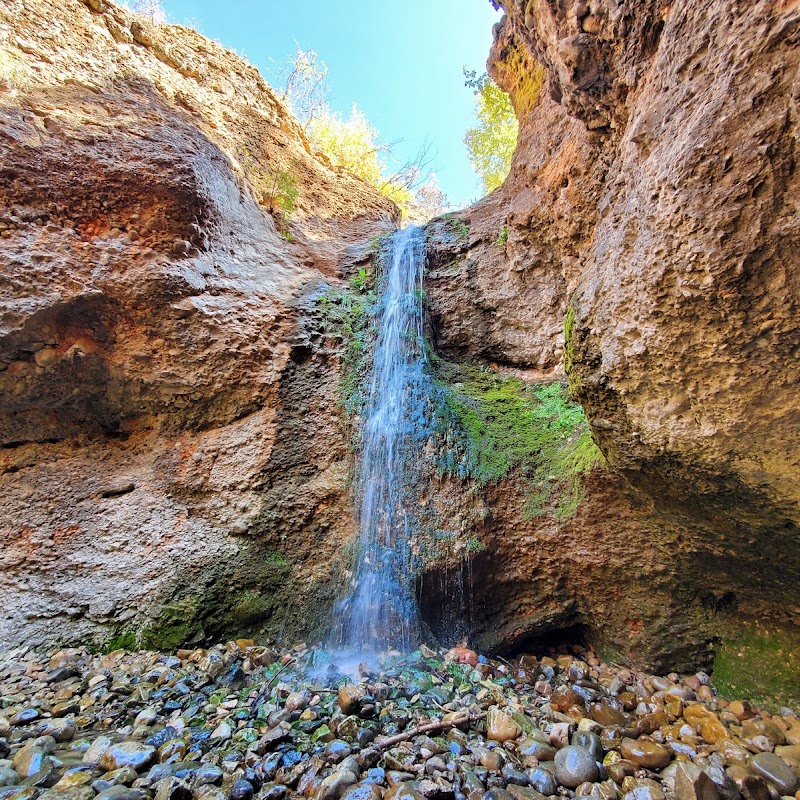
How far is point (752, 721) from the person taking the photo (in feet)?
7.59

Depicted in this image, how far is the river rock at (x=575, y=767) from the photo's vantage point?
1877 millimetres

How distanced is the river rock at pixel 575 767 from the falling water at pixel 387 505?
1.34 meters

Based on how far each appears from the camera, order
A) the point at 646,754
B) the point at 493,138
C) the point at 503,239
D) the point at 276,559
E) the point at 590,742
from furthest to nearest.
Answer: the point at 493,138, the point at 503,239, the point at 276,559, the point at 590,742, the point at 646,754

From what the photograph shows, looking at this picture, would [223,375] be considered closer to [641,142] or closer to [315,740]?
[315,740]

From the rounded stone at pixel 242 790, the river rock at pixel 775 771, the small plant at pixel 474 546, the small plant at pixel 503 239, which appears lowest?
the rounded stone at pixel 242 790

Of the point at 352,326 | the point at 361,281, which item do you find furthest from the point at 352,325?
A: the point at 361,281

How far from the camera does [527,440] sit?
12.4ft

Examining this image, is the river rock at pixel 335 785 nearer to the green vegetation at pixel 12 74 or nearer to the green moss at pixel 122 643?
the green moss at pixel 122 643

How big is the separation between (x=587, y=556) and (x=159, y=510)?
12.0 feet

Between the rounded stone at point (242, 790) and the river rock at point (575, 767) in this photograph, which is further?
the river rock at point (575, 767)

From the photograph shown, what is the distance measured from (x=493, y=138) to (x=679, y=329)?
38.0ft

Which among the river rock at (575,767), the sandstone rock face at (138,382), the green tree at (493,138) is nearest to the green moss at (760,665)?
the river rock at (575,767)

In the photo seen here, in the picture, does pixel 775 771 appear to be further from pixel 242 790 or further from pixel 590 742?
pixel 242 790

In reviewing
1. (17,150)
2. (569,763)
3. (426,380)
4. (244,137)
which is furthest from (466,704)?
(244,137)
